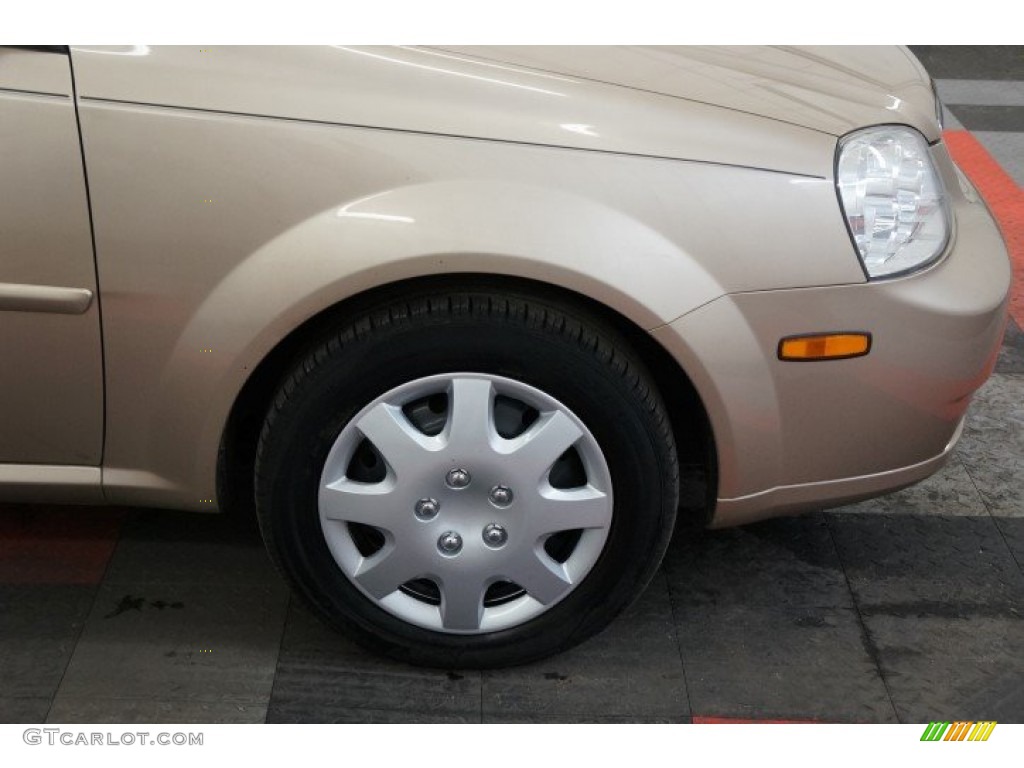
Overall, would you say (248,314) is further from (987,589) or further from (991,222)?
(987,589)

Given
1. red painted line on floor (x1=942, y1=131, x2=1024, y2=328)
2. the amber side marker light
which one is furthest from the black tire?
red painted line on floor (x1=942, y1=131, x2=1024, y2=328)

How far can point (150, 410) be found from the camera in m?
2.03

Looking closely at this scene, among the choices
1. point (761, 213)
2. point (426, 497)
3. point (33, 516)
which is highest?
point (761, 213)

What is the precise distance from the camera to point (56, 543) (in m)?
2.52

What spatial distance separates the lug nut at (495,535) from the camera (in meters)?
2.08

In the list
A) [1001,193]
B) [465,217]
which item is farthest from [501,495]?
[1001,193]

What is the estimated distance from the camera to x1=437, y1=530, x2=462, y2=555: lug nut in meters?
2.08

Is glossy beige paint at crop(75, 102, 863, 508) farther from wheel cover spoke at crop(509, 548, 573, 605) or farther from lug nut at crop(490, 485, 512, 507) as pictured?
wheel cover spoke at crop(509, 548, 573, 605)

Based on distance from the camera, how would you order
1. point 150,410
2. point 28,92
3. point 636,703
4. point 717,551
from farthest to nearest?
point 717,551, point 636,703, point 150,410, point 28,92

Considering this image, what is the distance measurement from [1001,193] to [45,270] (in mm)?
3607

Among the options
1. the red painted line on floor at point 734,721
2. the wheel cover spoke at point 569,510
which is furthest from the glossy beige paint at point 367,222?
the red painted line on floor at point 734,721

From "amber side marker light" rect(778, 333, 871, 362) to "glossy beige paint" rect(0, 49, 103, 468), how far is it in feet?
3.48
